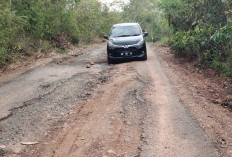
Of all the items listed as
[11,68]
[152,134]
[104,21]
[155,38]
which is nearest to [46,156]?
[152,134]

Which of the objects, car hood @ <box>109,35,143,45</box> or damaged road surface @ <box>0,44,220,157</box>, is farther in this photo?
car hood @ <box>109,35,143,45</box>

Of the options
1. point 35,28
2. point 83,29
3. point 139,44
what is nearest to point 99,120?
point 139,44

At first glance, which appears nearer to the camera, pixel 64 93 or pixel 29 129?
pixel 29 129

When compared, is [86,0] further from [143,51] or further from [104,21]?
[143,51]

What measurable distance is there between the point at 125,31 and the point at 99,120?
857 centimetres

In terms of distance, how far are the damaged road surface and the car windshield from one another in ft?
15.0

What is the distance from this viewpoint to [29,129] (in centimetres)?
523

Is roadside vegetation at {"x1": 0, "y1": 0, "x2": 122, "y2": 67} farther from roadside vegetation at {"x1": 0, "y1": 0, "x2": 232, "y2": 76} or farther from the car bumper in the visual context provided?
the car bumper

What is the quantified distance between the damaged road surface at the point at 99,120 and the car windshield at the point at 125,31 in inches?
181

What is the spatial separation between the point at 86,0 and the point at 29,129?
A: 96.2ft

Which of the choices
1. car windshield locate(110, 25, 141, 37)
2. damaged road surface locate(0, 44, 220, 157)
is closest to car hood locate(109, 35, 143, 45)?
car windshield locate(110, 25, 141, 37)

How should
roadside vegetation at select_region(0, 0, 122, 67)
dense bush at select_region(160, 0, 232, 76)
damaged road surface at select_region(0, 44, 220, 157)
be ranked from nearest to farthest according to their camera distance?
damaged road surface at select_region(0, 44, 220, 157)
dense bush at select_region(160, 0, 232, 76)
roadside vegetation at select_region(0, 0, 122, 67)

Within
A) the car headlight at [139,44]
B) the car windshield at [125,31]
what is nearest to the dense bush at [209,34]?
the car headlight at [139,44]

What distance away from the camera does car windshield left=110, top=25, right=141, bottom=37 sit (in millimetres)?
13391
